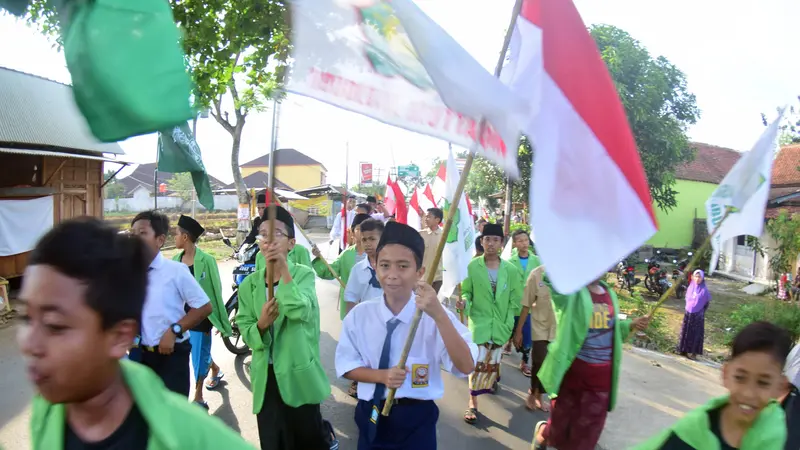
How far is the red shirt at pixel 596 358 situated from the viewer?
3607 millimetres

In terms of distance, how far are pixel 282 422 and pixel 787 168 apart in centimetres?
2328

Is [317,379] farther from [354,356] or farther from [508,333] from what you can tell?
[508,333]

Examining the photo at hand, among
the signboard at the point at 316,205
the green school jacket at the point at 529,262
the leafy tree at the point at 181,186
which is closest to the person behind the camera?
the green school jacket at the point at 529,262

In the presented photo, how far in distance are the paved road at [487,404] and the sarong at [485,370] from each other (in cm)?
25

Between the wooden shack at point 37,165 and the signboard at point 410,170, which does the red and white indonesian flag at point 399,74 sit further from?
the signboard at point 410,170

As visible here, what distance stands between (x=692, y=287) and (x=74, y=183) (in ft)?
40.4

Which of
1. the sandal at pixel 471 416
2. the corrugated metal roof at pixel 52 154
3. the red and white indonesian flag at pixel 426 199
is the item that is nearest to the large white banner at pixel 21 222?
the corrugated metal roof at pixel 52 154

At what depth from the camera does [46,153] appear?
9.16 m

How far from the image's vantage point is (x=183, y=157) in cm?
338

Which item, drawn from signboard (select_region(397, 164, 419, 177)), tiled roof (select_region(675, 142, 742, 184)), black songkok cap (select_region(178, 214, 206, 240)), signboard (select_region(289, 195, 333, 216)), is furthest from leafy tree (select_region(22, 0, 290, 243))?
signboard (select_region(289, 195, 333, 216))

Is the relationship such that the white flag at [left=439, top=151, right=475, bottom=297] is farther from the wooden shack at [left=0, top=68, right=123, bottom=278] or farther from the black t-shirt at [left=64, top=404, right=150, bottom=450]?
the wooden shack at [left=0, top=68, right=123, bottom=278]

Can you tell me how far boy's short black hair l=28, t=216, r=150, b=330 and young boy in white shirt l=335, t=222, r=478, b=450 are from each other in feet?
4.25

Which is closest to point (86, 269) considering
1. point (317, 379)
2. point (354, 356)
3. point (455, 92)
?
point (455, 92)

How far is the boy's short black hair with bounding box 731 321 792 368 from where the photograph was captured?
6.64ft
